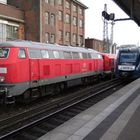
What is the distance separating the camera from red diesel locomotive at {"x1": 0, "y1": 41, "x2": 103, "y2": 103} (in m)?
13.5

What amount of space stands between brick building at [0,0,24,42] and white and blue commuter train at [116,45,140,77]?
67.5ft

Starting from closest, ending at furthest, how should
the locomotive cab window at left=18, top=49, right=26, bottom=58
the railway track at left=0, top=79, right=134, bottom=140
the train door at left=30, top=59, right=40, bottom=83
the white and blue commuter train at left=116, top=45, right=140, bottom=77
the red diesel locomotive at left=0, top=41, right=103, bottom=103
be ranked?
1. the railway track at left=0, top=79, right=134, bottom=140
2. the red diesel locomotive at left=0, top=41, right=103, bottom=103
3. the locomotive cab window at left=18, top=49, right=26, bottom=58
4. the train door at left=30, top=59, right=40, bottom=83
5. the white and blue commuter train at left=116, top=45, right=140, bottom=77

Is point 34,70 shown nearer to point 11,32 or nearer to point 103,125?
point 103,125

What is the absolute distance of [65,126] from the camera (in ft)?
32.3

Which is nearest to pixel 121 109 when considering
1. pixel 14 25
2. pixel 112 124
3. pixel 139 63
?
pixel 112 124

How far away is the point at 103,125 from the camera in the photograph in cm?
959

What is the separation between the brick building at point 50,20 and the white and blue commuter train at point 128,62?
26.1m

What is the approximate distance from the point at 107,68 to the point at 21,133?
2087 cm

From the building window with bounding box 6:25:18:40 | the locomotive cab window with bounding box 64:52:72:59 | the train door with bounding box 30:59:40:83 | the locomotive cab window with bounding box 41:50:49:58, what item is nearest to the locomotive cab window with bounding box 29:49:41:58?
the train door with bounding box 30:59:40:83

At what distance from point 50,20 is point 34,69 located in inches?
1580

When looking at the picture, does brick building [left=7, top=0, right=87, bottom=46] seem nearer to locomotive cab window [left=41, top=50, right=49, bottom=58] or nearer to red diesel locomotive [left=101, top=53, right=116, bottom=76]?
red diesel locomotive [left=101, top=53, right=116, bottom=76]

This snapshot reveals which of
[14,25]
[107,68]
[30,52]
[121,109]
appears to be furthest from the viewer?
[14,25]

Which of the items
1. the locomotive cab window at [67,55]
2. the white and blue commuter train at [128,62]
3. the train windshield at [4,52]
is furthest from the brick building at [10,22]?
the train windshield at [4,52]

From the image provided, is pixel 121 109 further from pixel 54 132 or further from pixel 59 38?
pixel 59 38
